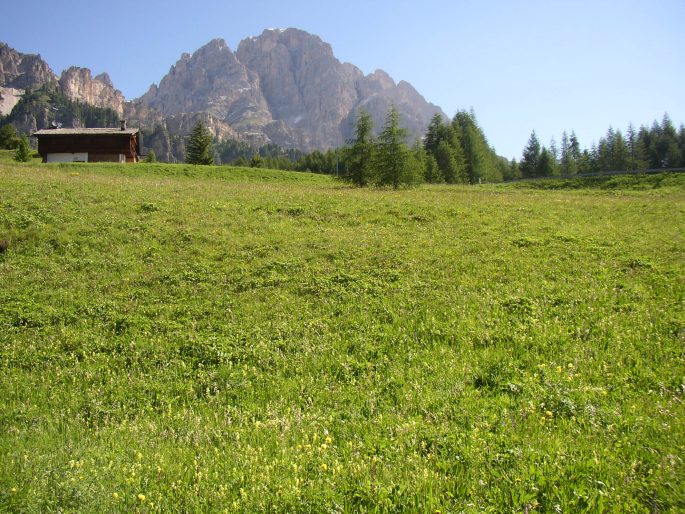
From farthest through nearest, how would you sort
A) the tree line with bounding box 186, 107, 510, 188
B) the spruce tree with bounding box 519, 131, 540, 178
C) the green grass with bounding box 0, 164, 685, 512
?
1. the spruce tree with bounding box 519, 131, 540, 178
2. the tree line with bounding box 186, 107, 510, 188
3. the green grass with bounding box 0, 164, 685, 512

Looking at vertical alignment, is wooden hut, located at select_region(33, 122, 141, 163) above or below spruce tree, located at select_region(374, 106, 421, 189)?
above

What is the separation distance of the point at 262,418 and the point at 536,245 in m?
14.0

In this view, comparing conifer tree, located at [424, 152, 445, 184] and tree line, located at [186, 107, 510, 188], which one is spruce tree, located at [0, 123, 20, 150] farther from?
conifer tree, located at [424, 152, 445, 184]

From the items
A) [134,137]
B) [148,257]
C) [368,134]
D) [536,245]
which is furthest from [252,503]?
[134,137]

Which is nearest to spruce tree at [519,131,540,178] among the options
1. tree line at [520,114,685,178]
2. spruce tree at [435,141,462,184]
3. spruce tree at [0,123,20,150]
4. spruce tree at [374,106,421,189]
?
tree line at [520,114,685,178]

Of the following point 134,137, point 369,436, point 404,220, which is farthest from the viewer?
point 134,137

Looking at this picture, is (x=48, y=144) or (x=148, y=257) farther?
(x=48, y=144)

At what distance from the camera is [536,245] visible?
55.8 ft

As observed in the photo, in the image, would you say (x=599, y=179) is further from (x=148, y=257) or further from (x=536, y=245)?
(x=148, y=257)

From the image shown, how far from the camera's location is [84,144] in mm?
73438

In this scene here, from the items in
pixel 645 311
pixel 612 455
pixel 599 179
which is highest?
pixel 599 179

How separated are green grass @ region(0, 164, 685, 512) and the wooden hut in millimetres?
63410

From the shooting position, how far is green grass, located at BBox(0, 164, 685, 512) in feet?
16.2

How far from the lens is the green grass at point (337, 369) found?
4949 mm
